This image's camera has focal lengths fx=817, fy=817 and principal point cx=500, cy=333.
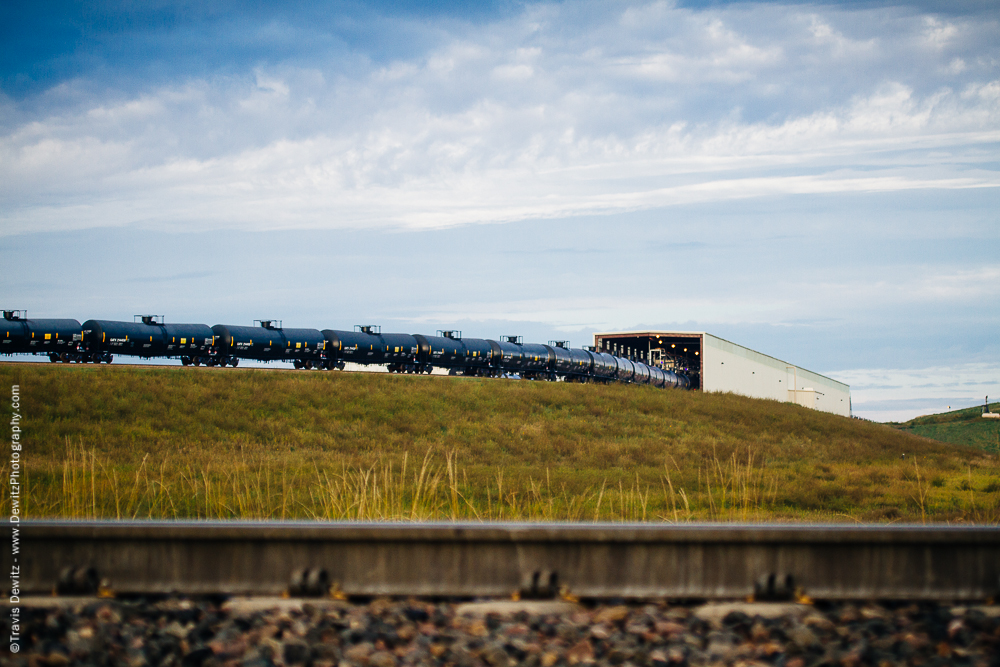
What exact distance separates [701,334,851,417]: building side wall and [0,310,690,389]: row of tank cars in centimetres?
531

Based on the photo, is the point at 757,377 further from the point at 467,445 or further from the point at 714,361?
the point at 467,445

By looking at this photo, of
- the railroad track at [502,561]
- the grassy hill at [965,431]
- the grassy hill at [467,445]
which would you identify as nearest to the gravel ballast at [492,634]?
the railroad track at [502,561]

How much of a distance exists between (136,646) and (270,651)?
2.31 ft

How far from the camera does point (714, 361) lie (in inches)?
2356

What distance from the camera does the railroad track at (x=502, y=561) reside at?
5094 millimetres

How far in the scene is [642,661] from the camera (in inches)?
160

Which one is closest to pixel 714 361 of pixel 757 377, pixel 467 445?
pixel 757 377

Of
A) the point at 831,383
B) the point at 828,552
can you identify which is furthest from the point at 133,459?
the point at 831,383

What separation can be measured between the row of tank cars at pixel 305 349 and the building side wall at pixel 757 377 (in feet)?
17.4

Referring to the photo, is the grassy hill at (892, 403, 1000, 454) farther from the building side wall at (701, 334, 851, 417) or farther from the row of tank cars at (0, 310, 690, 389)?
the row of tank cars at (0, 310, 690, 389)

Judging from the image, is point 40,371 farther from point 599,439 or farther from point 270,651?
point 270,651

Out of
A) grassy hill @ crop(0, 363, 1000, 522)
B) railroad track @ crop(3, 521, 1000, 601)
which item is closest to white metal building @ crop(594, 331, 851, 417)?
grassy hill @ crop(0, 363, 1000, 522)

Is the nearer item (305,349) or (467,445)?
(467,445)

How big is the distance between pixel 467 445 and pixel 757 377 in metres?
47.2
